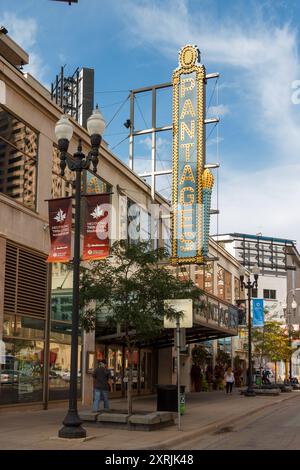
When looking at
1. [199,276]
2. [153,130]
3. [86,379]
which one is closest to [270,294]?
[199,276]

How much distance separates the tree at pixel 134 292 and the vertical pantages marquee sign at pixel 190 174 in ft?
44.8

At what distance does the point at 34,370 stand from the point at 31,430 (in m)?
5.82

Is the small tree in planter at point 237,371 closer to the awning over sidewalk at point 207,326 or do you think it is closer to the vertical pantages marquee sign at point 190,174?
the awning over sidewalk at point 207,326

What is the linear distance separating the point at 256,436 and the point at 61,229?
686cm

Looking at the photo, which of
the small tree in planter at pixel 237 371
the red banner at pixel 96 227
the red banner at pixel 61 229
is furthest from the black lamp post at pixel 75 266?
the small tree in planter at pixel 237 371

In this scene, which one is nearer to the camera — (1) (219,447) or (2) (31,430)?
(1) (219,447)

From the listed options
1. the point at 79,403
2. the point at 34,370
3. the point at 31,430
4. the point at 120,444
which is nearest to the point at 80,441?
the point at 120,444

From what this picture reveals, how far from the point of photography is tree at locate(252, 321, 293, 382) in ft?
148

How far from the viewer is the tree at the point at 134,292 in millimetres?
16469

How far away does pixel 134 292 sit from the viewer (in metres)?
16.9

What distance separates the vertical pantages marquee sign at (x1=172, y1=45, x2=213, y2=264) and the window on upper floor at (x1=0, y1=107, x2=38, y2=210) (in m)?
11.2

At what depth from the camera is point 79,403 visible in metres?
23.6

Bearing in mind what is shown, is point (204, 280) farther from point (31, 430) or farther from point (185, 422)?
point (31, 430)

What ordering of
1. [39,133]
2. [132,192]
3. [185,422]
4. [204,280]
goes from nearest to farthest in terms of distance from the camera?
1. [185,422]
2. [39,133]
3. [132,192]
4. [204,280]
